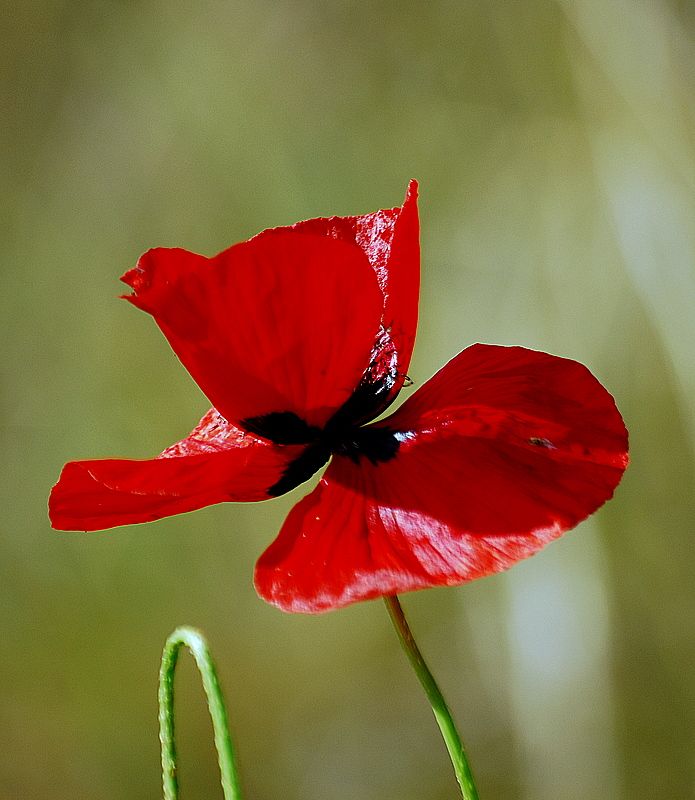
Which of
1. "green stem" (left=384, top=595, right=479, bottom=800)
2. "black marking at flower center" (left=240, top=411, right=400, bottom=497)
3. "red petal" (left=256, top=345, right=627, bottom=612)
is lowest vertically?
"green stem" (left=384, top=595, right=479, bottom=800)

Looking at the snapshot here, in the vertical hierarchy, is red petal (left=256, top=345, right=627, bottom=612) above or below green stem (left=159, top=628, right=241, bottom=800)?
above

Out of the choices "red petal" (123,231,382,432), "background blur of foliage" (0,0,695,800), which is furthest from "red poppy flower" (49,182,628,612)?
"background blur of foliage" (0,0,695,800)

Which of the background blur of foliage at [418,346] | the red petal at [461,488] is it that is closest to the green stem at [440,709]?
the red petal at [461,488]

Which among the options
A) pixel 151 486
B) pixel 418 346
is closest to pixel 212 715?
pixel 151 486

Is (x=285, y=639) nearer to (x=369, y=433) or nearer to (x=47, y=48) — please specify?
(x=47, y=48)

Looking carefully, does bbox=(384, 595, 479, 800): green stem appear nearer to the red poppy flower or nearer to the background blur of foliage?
the red poppy flower

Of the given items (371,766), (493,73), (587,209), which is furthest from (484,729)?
(493,73)

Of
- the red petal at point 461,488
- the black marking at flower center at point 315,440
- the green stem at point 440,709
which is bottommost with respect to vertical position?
the green stem at point 440,709

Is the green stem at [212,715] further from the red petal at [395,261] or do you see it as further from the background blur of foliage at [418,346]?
the background blur of foliage at [418,346]

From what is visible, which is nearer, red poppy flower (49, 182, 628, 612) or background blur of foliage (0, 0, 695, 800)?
red poppy flower (49, 182, 628, 612)
